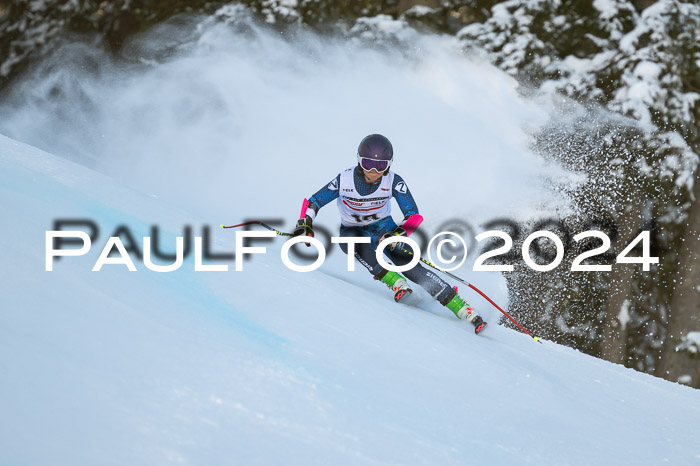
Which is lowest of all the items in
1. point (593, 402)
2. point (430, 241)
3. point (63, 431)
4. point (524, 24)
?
point (593, 402)

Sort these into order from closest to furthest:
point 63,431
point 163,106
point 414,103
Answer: point 63,431 → point 414,103 → point 163,106

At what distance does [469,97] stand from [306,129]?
2.61 metres

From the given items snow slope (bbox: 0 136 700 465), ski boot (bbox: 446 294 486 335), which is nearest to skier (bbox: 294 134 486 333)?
ski boot (bbox: 446 294 486 335)

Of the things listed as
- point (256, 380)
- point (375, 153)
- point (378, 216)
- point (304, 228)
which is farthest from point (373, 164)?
point (256, 380)

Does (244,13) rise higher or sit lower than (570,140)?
higher

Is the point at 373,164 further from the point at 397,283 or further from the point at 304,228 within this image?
the point at 397,283

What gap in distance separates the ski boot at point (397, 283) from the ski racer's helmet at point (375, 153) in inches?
28.9

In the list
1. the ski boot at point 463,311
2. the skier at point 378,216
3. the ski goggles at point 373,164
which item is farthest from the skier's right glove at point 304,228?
the ski boot at point 463,311

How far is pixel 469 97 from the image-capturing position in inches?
359

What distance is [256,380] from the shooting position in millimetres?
1816

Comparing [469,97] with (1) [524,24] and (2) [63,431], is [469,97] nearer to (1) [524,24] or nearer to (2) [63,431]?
(1) [524,24]

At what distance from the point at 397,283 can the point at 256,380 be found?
226cm

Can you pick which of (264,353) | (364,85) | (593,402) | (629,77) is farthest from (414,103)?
(264,353)

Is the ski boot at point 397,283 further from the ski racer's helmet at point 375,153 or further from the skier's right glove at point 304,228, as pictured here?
the ski racer's helmet at point 375,153
